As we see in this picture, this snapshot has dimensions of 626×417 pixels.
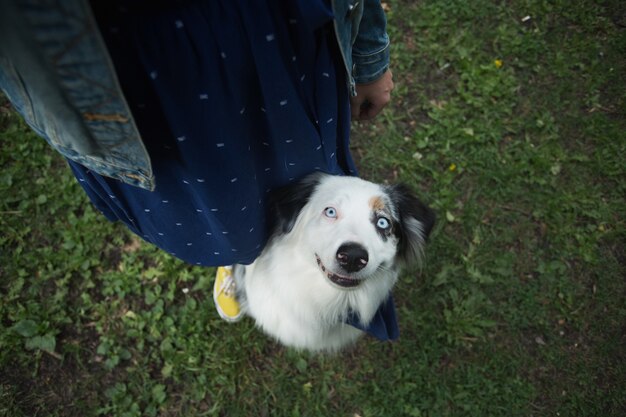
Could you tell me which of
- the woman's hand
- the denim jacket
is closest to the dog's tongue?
the woman's hand

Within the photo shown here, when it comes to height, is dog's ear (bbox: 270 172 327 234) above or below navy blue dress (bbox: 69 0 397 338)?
below

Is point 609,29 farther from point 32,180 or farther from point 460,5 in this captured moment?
point 32,180

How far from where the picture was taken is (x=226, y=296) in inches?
99.3

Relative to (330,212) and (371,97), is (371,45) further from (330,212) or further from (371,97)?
(330,212)

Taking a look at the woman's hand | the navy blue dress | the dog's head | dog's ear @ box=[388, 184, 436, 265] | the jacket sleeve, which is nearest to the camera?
the navy blue dress

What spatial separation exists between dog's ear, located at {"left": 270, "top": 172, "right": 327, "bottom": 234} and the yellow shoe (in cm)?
85

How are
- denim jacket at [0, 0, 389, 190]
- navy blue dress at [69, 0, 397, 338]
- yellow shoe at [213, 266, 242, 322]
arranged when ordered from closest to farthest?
denim jacket at [0, 0, 389, 190] → navy blue dress at [69, 0, 397, 338] → yellow shoe at [213, 266, 242, 322]

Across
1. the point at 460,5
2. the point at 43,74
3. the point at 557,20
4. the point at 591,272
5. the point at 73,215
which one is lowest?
the point at 591,272

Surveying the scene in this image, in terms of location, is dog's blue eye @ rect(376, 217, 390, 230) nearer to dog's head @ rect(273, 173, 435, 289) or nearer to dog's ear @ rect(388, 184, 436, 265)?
dog's head @ rect(273, 173, 435, 289)

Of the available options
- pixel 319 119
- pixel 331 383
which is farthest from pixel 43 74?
pixel 331 383

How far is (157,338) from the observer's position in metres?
2.58

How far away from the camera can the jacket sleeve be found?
127 cm

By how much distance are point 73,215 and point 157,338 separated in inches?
45.0

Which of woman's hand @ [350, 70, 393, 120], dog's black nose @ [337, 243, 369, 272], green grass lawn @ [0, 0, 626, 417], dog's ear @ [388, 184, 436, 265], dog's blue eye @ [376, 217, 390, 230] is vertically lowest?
green grass lawn @ [0, 0, 626, 417]
